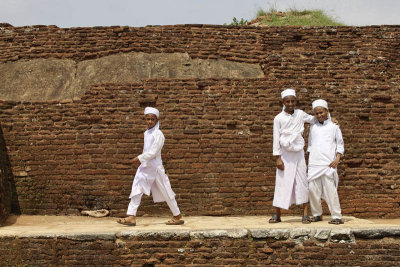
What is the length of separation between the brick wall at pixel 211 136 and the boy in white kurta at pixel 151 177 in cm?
117

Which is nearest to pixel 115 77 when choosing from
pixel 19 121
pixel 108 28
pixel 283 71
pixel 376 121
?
pixel 108 28

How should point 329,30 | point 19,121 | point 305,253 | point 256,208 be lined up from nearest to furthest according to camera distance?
point 305,253 < point 256,208 < point 19,121 < point 329,30

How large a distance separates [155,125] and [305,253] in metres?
2.58

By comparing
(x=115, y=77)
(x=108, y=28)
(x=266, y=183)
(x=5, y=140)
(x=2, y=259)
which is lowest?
(x=2, y=259)

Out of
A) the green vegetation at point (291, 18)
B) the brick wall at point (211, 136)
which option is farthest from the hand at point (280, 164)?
the green vegetation at point (291, 18)

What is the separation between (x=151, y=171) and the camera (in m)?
6.30

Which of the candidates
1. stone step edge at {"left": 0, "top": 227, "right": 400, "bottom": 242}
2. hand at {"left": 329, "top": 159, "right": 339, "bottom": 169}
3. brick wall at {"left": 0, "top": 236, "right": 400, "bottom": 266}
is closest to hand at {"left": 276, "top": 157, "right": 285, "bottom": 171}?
hand at {"left": 329, "top": 159, "right": 339, "bottom": 169}

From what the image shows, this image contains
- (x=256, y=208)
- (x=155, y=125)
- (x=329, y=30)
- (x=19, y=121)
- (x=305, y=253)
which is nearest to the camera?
(x=305, y=253)

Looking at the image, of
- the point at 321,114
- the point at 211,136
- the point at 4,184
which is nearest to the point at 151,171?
the point at 211,136

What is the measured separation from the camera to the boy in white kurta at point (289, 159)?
245 inches

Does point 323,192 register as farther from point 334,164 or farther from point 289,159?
point 289,159

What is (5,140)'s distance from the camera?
7941 millimetres

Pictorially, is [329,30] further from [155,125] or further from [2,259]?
[2,259]

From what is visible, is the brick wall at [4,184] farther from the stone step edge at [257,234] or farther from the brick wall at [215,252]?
the stone step edge at [257,234]
